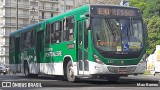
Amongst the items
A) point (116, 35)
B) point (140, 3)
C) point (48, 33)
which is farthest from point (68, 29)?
point (140, 3)

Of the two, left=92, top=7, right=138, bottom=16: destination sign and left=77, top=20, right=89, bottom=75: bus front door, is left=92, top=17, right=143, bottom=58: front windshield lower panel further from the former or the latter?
left=77, top=20, right=89, bottom=75: bus front door

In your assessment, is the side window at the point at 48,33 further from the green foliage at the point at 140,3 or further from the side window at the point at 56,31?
the green foliage at the point at 140,3

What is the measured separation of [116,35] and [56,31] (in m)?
4.43

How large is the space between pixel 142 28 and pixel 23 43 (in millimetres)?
11438

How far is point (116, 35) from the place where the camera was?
50.2 ft

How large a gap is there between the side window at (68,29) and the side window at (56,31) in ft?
2.06

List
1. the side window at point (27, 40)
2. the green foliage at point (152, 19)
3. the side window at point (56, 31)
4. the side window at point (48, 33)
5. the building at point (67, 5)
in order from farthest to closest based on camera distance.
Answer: the building at point (67, 5)
the green foliage at point (152, 19)
the side window at point (27, 40)
the side window at point (48, 33)
the side window at point (56, 31)

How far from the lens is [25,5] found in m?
96.4

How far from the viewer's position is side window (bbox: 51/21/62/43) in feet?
60.1

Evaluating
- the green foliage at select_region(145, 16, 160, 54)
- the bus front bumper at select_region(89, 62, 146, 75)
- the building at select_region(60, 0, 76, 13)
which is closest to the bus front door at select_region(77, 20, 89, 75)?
the bus front bumper at select_region(89, 62, 146, 75)

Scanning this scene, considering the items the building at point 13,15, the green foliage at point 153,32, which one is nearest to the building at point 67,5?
the building at point 13,15

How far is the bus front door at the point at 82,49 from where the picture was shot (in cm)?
1557

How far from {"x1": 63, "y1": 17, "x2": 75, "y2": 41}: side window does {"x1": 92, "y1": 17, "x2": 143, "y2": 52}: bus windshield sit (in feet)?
6.41

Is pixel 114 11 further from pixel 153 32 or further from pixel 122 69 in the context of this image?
pixel 153 32
